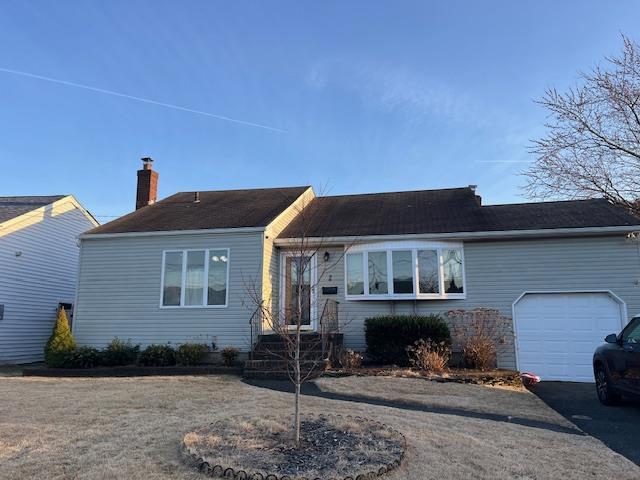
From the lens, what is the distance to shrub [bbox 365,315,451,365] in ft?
38.6

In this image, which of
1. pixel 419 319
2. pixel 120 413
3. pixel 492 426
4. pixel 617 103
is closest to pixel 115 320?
pixel 120 413

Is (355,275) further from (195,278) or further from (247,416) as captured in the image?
(247,416)

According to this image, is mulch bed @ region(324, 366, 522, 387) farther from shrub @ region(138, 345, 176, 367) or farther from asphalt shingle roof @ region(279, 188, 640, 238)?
shrub @ region(138, 345, 176, 367)

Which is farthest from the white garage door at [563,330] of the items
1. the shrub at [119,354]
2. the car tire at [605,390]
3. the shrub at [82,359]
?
the shrub at [82,359]

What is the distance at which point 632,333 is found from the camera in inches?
308

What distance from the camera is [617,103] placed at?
12.1 metres

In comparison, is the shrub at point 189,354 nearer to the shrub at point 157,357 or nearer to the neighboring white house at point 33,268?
the shrub at point 157,357

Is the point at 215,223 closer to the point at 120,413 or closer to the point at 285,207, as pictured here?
the point at 285,207

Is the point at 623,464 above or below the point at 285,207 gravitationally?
below

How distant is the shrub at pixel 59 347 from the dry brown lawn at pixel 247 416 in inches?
77.1

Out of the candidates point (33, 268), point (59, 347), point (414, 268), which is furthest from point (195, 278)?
point (33, 268)

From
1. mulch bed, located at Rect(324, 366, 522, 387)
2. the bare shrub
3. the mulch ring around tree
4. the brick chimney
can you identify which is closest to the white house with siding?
the bare shrub

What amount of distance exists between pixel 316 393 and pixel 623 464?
5.07 m

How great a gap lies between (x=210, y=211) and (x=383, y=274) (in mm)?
6136
